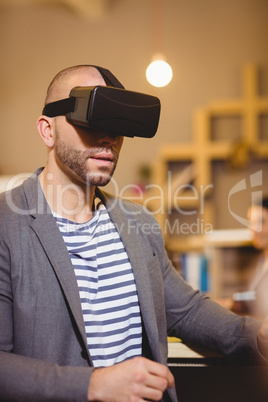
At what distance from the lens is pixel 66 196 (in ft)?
3.80

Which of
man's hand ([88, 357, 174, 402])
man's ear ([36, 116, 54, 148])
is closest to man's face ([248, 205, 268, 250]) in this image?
man's ear ([36, 116, 54, 148])

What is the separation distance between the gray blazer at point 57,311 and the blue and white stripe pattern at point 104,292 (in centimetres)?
4

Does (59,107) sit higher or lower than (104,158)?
higher

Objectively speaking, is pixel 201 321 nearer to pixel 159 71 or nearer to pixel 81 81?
pixel 81 81

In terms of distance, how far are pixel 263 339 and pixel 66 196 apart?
0.64 meters

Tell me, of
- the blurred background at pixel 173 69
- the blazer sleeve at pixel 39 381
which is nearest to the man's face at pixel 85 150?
the blazer sleeve at pixel 39 381

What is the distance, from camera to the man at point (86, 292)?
2.74ft

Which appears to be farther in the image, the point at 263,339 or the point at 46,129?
the point at 46,129

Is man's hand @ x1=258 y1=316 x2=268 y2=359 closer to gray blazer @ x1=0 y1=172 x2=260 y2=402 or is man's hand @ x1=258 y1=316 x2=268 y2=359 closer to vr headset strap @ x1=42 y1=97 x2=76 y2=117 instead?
gray blazer @ x1=0 y1=172 x2=260 y2=402

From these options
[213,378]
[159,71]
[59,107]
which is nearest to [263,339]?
[213,378]

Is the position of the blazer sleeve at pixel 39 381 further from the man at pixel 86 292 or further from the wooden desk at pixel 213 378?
the wooden desk at pixel 213 378

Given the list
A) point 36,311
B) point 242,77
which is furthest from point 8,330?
point 242,77

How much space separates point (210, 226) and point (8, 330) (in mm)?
2670

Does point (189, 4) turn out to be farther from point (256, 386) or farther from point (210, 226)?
point (256, 386)
